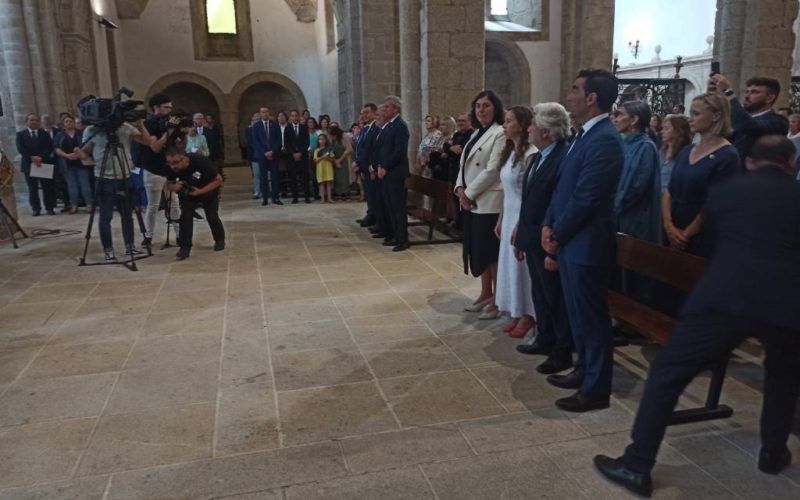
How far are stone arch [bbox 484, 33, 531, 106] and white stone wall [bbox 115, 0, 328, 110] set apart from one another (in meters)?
4.42

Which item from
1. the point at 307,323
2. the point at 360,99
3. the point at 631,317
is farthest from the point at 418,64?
the point at 631,317

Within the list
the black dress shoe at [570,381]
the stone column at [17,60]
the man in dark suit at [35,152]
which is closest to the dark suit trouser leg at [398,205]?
the black dress shoe at [570,381]

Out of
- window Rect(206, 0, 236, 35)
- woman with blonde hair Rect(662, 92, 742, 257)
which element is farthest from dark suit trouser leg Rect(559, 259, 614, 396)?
window Rect(206, 0, 236, 35)

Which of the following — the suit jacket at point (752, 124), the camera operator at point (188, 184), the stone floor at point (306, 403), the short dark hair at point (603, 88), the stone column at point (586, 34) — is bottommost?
the stone floor at point (306, 403)

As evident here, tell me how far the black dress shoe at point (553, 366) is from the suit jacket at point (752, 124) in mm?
1639

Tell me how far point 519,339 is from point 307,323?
58.9 inches

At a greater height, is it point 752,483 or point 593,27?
point 593,27

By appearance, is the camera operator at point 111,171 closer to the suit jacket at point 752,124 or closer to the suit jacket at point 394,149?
the suit jacket at point 394,149

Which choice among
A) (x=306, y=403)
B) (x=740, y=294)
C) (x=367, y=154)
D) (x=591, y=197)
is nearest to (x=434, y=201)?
(x=367, y=154)

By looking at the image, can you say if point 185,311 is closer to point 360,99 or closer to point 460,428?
point 460,428

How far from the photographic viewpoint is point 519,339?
3883 millimetres

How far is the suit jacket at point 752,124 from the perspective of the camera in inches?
140

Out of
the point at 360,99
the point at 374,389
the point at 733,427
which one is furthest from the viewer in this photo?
the point at 360,99

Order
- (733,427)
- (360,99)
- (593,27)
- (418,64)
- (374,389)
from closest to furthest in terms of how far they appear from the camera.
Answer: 1. (733,427)
2. (374,389)
3. (418,64)
4. (360,99)
5. (593,27)
